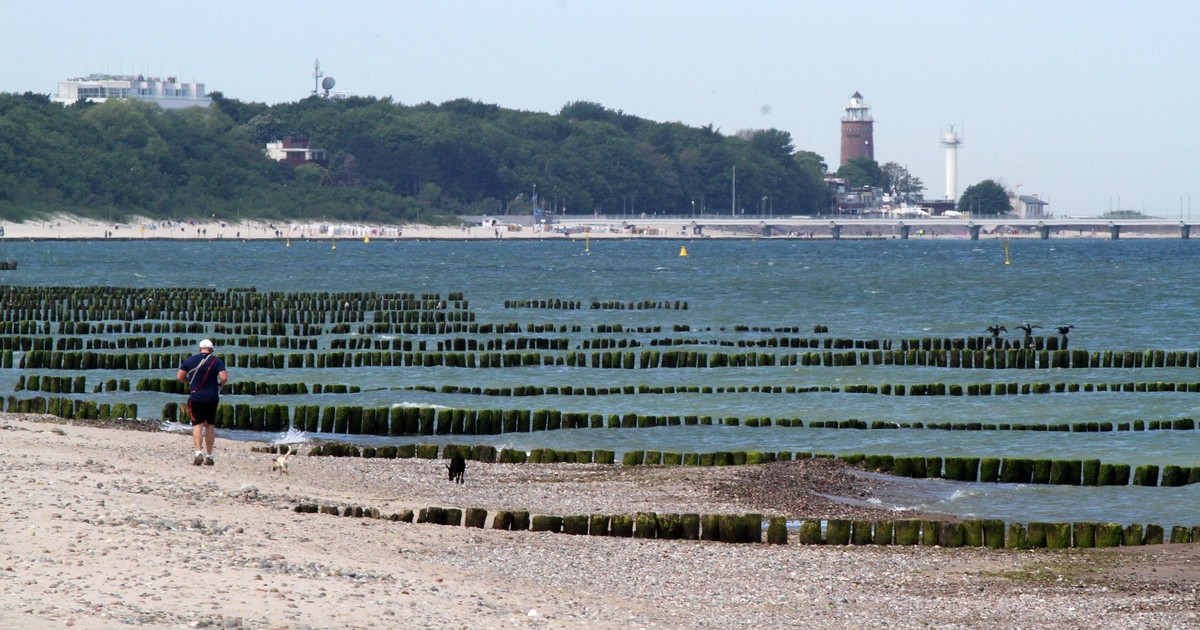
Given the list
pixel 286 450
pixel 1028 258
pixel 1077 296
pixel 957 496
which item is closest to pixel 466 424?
pixel 286 450

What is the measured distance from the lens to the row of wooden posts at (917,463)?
23.4 meters

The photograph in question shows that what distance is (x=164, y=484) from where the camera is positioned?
18.1 meters

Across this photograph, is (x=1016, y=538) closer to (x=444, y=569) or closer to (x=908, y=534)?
(x=908, y=534)

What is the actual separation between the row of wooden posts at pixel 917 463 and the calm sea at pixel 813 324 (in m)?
0.40

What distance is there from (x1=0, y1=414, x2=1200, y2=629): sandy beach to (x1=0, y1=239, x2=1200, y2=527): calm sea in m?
Answer: 4.71

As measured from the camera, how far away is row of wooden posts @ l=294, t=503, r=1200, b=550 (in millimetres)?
17609

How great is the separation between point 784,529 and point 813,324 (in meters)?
45.1

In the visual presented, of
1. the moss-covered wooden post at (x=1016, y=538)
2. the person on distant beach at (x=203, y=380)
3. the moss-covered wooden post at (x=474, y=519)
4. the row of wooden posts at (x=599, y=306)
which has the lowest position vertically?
the moss-covered wooden post at (x=1016, y=538)

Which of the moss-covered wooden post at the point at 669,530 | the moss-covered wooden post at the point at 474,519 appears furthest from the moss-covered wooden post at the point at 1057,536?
the moss-covered wooden post at the point at 474,519

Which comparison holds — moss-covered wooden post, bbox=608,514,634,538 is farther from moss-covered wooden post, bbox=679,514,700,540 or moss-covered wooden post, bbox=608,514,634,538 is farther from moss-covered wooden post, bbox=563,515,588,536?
moss-covered wooden post, bbox=679,514,700,540

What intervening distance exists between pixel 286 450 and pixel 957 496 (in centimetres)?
975

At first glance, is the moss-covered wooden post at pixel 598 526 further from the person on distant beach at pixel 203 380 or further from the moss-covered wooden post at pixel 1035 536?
the person on distant beach at pixel 203 380

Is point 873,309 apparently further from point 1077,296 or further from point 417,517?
point 417,517

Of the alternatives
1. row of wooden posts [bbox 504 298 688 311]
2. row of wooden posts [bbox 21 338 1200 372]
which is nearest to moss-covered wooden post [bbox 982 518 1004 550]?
row of wooden posts [bbox 21 338 1200 372]
